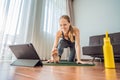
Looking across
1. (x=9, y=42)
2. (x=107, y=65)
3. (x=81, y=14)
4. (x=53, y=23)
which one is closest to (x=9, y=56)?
(x=9, y=42)

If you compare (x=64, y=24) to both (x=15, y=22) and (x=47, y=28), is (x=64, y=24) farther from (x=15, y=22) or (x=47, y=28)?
(x=47, y=28)

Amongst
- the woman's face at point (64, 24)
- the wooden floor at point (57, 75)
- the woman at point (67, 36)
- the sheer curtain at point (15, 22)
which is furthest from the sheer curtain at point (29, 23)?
the wooden floor at point (57, 75)

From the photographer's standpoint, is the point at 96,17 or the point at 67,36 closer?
the point at 67,36

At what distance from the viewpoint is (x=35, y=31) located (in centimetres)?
263

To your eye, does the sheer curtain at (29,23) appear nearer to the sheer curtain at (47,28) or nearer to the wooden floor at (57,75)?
the sheer curtain at (47,28)

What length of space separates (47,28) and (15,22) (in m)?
0.87

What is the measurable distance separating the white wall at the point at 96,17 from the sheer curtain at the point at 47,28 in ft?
2.84

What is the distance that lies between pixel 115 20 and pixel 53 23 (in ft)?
5.50

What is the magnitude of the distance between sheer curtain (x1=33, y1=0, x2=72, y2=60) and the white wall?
86 centimetres

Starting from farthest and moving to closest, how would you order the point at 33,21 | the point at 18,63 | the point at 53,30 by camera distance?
the point at 53,30
the point at 33,21
the point at 18,63

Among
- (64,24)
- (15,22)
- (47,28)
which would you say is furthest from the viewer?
(47,28)

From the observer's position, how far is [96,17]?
3.65 m

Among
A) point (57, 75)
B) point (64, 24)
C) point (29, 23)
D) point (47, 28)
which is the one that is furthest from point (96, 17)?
point (57, 75)

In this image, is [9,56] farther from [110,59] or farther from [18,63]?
[110,59]
